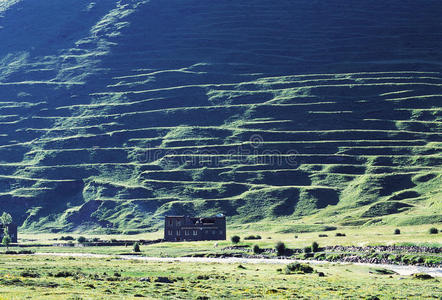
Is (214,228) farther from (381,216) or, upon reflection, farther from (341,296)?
(341,296)

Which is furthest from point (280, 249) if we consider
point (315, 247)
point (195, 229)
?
point (195, 229)

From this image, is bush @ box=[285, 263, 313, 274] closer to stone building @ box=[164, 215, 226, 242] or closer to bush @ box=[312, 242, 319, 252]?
bush @ box=[312, 242, 319, 252]

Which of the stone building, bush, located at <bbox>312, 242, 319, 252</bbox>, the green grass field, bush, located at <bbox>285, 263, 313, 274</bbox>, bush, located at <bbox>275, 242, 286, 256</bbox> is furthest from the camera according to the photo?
the stone building

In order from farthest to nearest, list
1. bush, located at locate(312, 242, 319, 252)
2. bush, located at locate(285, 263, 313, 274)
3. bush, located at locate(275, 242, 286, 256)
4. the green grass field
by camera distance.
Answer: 1. bush, located at locate(275, 242, 286, 256)
2. bush, located at locate(312, 242, 319, 252)
3. bush, located at locate(285, 263, 313, 274)
4. the green grass field

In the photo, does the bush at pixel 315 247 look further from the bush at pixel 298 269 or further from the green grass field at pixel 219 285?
the bush at pixel 298 269

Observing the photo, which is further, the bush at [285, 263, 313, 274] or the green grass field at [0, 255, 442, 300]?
the bush at [285, 263, 313, 274]

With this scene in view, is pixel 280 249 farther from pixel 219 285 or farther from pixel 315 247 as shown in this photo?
pixel 219 285

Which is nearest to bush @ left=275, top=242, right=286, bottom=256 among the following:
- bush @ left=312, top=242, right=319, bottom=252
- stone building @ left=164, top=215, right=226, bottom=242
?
bush @ left=312, top=242, right=319, bottom=252

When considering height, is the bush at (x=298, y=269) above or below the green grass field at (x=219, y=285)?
below

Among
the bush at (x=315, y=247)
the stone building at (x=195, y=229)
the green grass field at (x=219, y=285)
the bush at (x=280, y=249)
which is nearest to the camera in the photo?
the green grass field at (x=219, y=285)

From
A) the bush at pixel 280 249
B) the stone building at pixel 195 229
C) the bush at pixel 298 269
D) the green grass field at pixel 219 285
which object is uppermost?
the green grass field at pixel 219 285

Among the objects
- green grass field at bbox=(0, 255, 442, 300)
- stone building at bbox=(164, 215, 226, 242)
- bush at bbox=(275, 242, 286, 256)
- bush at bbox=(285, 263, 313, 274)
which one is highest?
green grass field at bbox=(0, 255, 442, 300)

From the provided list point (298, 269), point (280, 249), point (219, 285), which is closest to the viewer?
point (219, 285)

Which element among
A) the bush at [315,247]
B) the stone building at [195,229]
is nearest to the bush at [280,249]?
the bush at [315,247]
